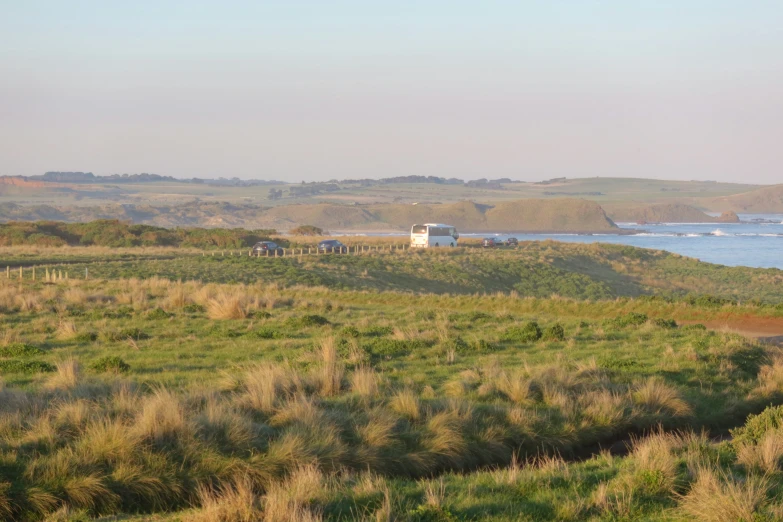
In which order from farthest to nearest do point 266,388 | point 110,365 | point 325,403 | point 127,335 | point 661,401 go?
1. point 127,335
2. point 110,365
3. point 661,401
4. point 325,403
5. point 266,388

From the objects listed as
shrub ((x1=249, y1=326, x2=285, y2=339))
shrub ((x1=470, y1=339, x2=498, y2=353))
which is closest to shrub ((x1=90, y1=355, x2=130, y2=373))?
shrub ((x1=249, y1=326, x2=285, y2=339))

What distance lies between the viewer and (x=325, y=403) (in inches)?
482

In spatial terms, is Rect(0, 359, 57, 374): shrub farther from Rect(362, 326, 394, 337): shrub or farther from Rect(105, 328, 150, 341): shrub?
Rect(362, 326, 394, 337): shrub

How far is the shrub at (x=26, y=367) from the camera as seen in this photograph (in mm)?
14555

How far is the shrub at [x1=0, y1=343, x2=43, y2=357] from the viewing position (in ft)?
53.9

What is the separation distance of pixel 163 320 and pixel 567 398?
12336 millimetres

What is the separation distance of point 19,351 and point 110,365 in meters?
3.11

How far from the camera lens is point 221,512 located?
7.75 metres

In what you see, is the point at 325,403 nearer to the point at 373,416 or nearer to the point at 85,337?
the point at 373,416

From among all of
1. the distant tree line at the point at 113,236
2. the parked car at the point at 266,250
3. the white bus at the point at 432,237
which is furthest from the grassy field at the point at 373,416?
the distant tree line at the point at 113,236

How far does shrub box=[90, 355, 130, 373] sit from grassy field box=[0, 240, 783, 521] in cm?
5

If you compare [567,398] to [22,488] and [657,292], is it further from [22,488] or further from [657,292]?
[657,292]

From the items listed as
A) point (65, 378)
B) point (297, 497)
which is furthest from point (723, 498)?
point (65, 378)

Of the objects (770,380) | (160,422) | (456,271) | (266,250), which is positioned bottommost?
(456,271)
